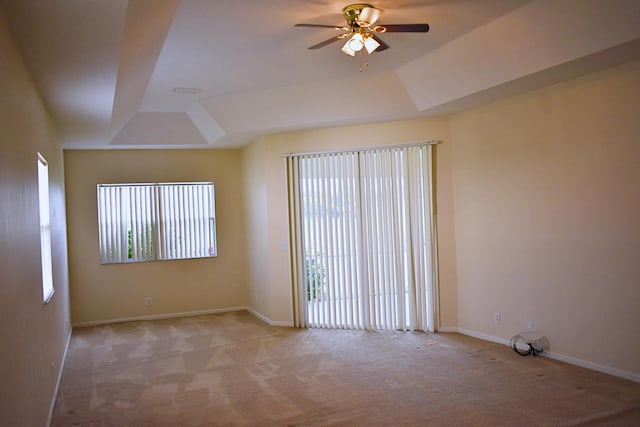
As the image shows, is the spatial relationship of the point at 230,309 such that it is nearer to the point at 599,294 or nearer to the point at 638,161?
the point at 599,294

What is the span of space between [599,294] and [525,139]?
64.5 inches

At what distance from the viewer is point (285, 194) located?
23.0ft

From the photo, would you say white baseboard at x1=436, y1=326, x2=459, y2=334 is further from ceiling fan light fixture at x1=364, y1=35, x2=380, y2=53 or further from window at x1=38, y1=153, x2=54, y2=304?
window at x1=38, y1=153, x2=54, y2=304

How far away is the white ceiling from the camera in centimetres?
A: 310

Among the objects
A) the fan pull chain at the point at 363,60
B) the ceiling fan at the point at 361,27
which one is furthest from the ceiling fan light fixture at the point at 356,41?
the fan pull chain at the point at 363,60

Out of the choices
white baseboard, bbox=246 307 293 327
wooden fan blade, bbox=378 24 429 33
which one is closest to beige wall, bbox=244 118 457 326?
white baseboard, bbox=246 307 293 327

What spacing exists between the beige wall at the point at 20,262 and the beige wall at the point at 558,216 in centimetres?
433

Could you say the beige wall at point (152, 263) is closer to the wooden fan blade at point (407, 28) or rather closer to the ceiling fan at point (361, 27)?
the ceiling fan at point (361, 27)

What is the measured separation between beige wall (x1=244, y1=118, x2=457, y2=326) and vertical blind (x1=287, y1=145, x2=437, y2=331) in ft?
0.41

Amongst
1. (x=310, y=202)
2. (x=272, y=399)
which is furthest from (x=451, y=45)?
(x=272, y=399)

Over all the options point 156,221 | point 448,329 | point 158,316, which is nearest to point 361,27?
point 448,329

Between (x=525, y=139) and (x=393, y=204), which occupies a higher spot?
(x=525, y=139)

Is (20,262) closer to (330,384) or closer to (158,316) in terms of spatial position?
(330,384)

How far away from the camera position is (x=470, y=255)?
6.04m
